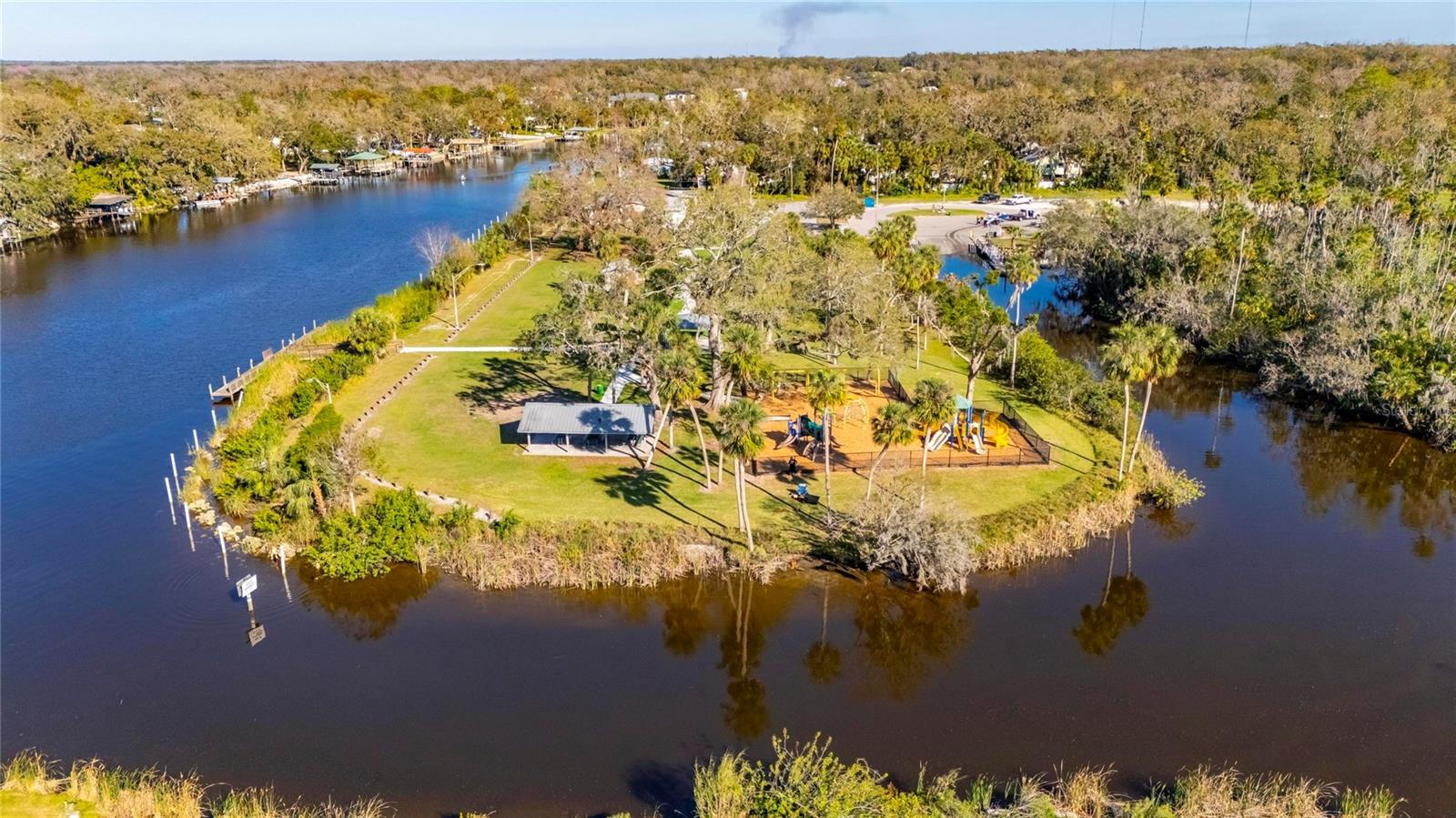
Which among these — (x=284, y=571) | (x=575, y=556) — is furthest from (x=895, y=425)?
(x=284, y=571)

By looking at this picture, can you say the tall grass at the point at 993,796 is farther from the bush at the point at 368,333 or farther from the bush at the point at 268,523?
the bush at the point at 368,333

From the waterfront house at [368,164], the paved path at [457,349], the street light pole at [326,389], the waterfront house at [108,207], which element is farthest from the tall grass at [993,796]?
the waterfront house at [368,164]

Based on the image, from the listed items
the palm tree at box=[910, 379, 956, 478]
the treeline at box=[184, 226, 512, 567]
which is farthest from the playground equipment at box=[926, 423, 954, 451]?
the treeline at box=[184, 226, 512, 567]

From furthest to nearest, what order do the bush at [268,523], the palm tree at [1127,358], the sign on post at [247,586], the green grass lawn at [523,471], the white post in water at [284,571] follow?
Result: the palm tree at [1127,358], the green grass lawn at [523,471], the bush at [268,523], the white post in water at [284,571], the sign on post at [247,586]

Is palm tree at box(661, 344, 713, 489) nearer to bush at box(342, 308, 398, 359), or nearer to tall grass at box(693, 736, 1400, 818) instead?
tall grass at box(693, 736, 1400, 818)

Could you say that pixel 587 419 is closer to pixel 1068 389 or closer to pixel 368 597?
pixel 368 597

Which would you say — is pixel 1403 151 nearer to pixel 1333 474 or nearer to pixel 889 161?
pixel 889 161
